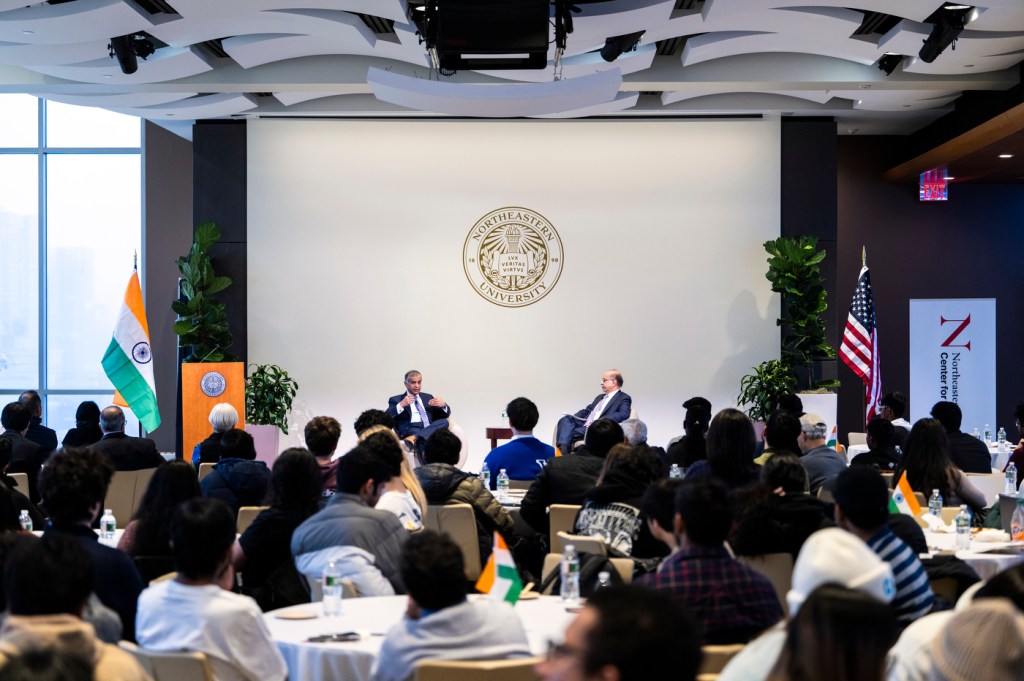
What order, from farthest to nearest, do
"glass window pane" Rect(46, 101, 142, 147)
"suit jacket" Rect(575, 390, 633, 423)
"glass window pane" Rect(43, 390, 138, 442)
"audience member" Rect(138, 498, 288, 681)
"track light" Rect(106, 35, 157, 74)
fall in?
"glass window pane" Rect(43, 390, 138, 442)
"glass window pane" Rect(46, 101, 142, 147)
"suit jacket" Rect(575, 390, 633, 423)
"track light" Rect(106, 35, 157, 74)
"audience member" Rect(138, 498, 288, 681)

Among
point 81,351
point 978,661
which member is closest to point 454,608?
point 978,661

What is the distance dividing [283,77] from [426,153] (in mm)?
2286

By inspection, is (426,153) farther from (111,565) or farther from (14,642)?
(14,642)

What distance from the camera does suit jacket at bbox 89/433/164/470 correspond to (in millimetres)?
7816

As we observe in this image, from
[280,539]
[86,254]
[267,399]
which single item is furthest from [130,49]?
[280,539]

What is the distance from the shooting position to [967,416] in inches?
535

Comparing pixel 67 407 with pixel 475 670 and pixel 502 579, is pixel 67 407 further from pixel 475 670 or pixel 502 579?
pixel 475 670

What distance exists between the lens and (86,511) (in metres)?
3.96

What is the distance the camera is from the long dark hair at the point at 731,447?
19.5 feet

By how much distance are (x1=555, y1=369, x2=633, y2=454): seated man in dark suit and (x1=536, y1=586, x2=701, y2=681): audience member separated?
8491 mm

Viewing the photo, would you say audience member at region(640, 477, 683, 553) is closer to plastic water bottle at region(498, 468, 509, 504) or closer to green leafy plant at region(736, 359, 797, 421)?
plastic water bottle at region(498, 468, 509, 504)

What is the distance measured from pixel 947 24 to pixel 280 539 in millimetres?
6775

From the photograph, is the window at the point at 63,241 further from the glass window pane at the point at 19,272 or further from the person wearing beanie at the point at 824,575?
the person wearing beanie at the point at 824,575

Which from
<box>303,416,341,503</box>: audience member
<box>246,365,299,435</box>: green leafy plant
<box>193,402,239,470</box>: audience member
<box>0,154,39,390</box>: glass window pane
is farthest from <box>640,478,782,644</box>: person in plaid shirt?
<box>0,154,39,390</box>: glass window pane
